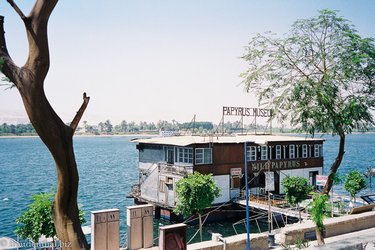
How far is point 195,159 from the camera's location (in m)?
36.4

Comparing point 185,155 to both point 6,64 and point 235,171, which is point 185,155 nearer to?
point 235,171

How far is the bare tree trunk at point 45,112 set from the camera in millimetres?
10055

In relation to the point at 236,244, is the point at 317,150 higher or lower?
higher

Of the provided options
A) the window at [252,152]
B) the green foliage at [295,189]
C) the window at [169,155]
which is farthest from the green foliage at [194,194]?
the window at [252,152]

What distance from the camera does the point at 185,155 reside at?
37188mm

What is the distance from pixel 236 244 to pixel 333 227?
6204 millimetres

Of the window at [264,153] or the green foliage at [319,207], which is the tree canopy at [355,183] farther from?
the green foliage at [319,207]

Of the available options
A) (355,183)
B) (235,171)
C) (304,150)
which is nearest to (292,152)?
(304,150)

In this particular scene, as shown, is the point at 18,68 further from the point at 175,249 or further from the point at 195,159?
the point at 195,159

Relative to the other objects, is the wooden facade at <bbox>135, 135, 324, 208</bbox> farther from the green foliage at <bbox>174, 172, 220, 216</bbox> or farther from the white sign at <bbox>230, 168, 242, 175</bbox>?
the green foliage at <bbox>174, 172, 220, 216</bbox>

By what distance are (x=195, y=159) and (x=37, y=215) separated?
61.7 feet

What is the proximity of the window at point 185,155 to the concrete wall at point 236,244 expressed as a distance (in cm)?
1884

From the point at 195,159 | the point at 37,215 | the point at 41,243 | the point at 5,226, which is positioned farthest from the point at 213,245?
the point at 5,226

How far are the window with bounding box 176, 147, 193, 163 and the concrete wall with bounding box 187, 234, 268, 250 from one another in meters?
18.8
